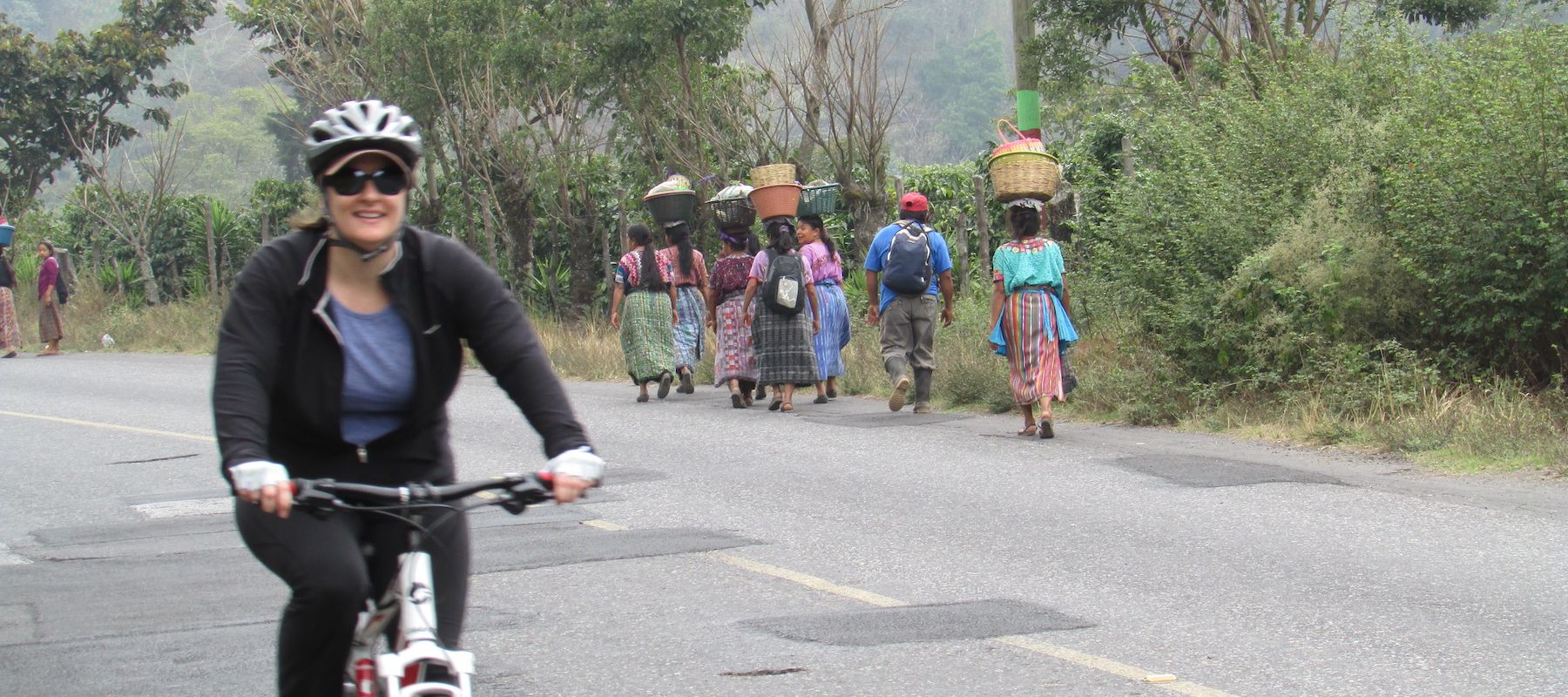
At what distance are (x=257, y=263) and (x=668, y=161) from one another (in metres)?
19.5

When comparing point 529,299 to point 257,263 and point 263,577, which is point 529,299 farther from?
point 257,263

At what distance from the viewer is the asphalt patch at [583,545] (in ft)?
25.7

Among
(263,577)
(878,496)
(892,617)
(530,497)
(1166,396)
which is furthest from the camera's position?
(1166,396)

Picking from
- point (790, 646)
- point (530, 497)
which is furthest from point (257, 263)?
point (790, 646)

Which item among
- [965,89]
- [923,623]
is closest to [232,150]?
[965,89]

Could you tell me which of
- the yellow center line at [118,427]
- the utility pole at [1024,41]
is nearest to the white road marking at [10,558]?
the yellow center line at [118,427]

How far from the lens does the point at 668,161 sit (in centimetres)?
2300

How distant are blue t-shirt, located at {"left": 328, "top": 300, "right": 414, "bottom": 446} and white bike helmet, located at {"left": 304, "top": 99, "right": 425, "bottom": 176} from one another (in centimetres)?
32

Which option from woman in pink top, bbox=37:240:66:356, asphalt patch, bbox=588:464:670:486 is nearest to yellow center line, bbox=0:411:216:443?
asphalt patch, bbox=588:464:670:486

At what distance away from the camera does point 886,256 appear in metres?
14.1

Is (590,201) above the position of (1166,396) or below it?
above

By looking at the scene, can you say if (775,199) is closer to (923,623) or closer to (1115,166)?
(1115,166)

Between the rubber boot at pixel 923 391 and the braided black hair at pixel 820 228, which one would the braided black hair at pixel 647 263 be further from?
the rubber boot at pixel 923 391

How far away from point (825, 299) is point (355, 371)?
11.8 m
